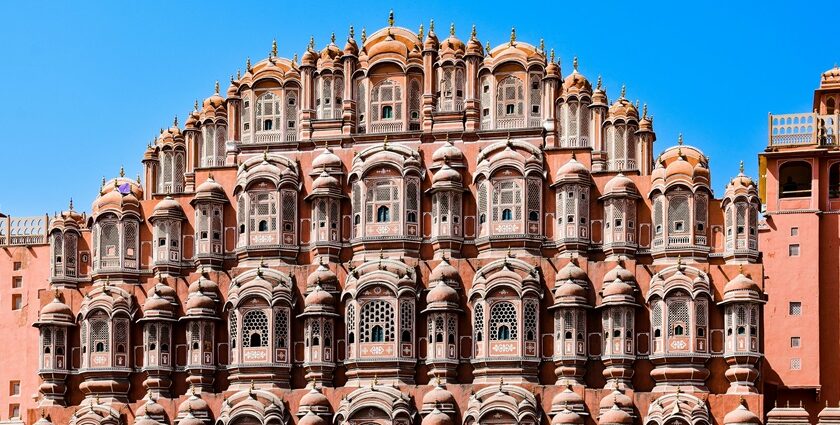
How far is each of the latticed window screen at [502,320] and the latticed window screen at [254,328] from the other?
7637mm

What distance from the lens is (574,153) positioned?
194 ft

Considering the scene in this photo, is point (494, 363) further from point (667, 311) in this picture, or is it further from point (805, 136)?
point (805, 136)

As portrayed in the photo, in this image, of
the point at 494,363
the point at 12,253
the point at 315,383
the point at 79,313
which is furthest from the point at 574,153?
the point at 12,253

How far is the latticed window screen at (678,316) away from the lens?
56500 mm

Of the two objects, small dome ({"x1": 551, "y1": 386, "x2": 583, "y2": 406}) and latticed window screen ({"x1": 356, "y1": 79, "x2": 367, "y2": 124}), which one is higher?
latticed window screen ({"x1": 356, "y1": 79, "x2": 367, "y2": 124})

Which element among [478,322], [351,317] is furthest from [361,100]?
[478,322]

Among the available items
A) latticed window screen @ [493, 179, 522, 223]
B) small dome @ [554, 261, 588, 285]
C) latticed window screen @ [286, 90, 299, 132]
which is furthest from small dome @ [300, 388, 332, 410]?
latticed window screen @ [286, 90, 299, 132]

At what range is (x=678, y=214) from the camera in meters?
58.2

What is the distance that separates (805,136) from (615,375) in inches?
619

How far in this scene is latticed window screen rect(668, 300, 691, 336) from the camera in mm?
56500

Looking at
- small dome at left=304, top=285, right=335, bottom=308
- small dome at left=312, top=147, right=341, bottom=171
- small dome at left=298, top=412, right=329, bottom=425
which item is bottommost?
small dome at left=298, top=412, right=329, bottom=425

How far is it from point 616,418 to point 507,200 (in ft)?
28.0

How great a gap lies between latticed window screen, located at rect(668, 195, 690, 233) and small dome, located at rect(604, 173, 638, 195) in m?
1.33

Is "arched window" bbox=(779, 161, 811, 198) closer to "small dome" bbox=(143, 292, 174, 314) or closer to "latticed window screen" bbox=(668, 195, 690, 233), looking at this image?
"latticed window screen" bbox=(668, 195, 690, 233)
